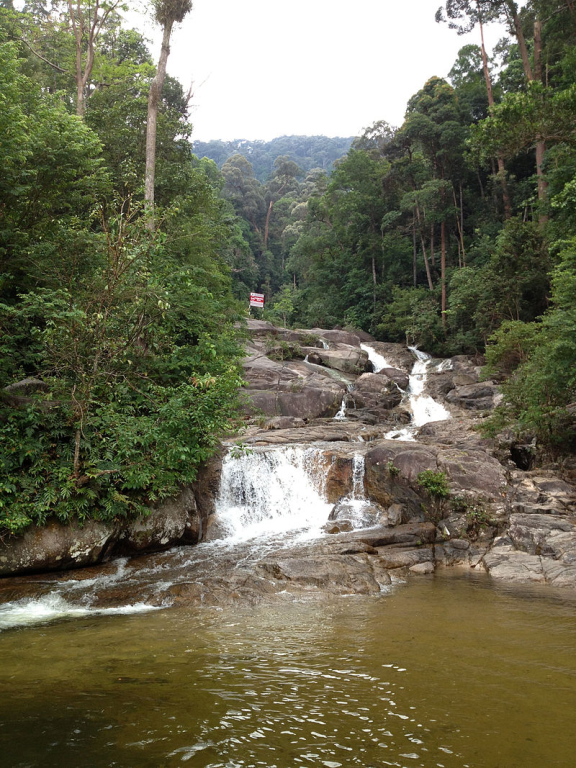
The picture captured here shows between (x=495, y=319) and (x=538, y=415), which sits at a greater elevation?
(x=495, y=319)

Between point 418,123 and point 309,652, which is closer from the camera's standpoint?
point 309,652

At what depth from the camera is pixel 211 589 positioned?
292 inches

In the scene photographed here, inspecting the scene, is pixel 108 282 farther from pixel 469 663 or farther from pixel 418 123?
pixel 418 123

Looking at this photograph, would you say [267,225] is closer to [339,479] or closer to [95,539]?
[339,479]

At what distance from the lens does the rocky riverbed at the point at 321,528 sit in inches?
311

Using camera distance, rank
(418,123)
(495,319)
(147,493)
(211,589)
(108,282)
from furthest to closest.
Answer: (418,123)
(495,319)
(147,493)
(108,282)
(211,589)

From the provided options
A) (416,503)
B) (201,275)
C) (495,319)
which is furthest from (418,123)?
(416,503)

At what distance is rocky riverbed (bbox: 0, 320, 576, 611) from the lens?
311 inches

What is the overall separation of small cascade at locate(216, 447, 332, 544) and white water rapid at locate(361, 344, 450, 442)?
4624 millimetres

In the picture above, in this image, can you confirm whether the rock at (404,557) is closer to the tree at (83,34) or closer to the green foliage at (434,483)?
the green foliage at (434,483)

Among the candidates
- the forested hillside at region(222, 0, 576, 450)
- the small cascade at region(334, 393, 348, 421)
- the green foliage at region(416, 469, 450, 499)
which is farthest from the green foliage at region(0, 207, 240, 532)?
→ the small cascade at region(334, 393, 348, 421)

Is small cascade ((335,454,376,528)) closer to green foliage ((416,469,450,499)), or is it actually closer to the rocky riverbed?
the rocky riverbed

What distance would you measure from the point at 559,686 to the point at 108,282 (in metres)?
7.67

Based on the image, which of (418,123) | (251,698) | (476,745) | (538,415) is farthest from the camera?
(418,123)
